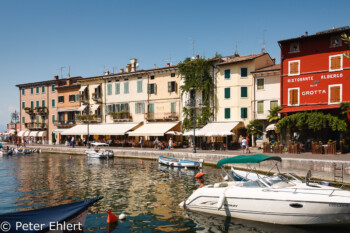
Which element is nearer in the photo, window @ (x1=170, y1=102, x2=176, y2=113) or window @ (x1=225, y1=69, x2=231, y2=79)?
window @ (x1=225, y1=69, x2=231, y2=79)

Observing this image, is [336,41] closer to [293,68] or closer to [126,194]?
[293,68]

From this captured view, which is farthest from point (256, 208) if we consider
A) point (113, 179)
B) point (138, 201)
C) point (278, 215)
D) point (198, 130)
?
point (198, 130)

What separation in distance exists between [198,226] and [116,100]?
38.1 meters

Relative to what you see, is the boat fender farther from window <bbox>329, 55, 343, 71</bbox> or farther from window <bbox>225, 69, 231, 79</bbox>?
window <bbox>225, 69, 231, 79</bbox>

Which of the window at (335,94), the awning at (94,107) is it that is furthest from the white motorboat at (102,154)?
the window at (335,94)

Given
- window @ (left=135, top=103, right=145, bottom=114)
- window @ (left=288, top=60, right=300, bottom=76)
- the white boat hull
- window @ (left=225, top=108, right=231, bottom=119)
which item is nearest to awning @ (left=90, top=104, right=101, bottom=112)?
window @ (left=135, top=103, right=145, bottom=114)

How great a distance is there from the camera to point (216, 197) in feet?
43.4

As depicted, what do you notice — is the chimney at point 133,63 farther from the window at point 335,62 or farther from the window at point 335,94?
the window at point 335,94

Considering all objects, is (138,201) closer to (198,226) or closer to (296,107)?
(198,226)

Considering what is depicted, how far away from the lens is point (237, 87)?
121 feet

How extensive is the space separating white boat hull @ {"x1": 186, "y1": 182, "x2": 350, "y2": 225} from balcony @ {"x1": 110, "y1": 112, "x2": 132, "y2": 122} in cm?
3450

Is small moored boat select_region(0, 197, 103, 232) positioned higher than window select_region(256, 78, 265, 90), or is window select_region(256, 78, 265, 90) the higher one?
window select_region(256, 78, 265, 90)

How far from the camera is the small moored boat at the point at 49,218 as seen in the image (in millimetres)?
9117

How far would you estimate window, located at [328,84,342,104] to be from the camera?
→ 94.3 feet
